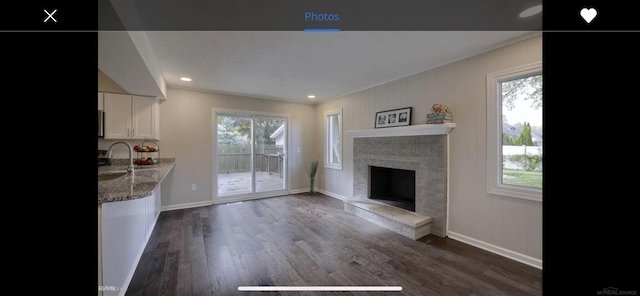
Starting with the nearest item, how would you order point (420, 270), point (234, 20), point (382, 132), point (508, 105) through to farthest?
point (234, 20) < point (420, 270) < point (508, 105) < point (382, 132)

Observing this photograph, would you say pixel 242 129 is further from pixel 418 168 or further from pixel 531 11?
pixel 531 11

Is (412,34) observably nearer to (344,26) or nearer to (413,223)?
(344,26)

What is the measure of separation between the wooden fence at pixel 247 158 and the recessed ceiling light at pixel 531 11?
13.9ft

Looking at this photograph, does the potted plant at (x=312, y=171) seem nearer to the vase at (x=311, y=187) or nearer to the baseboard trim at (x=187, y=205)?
the vase at (x=311, y=187)

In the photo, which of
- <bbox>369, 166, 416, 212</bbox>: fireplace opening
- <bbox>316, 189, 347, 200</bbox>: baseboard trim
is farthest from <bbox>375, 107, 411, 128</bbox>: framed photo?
<bbox>316, 189, 347, 200</bbox>: baseboard trim

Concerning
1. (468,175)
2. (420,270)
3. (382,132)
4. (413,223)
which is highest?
(382,132)

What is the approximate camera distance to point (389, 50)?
2.39 meters

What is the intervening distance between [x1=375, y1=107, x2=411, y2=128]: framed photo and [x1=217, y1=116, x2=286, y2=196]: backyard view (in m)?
2.28

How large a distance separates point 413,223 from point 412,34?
2.10 metres

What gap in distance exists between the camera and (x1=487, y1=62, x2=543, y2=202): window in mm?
2098
